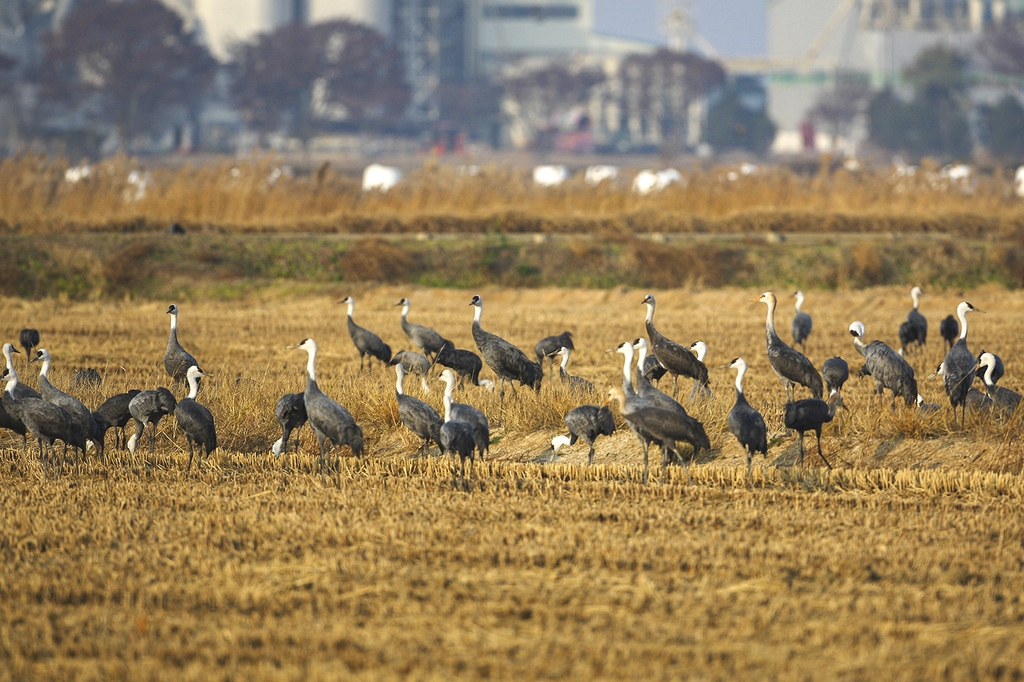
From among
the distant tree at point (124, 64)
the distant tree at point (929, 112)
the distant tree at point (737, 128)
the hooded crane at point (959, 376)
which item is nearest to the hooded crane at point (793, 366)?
the hooded crane at point (959, 376)

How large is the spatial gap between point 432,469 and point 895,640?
4971mm

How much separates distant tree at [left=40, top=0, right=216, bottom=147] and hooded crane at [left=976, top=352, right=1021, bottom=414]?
79.3 meters

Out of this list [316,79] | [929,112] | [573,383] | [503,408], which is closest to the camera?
[503,408]

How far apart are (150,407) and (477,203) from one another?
20.8 m

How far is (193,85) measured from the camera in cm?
9138

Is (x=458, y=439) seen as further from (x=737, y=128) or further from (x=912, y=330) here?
(x=737, y=128)

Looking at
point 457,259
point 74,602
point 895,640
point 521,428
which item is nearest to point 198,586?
point 74,602

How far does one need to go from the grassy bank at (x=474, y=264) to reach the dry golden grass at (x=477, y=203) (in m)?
3.00

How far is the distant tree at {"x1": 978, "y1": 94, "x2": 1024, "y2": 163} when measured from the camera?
3504 inches

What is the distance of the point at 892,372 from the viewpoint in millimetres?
12797

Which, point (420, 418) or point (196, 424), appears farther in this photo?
point (420, 418)

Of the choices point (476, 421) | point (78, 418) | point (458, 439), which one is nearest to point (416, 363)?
point (476, 421)

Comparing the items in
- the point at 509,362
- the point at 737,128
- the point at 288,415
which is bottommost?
the point at 737,128

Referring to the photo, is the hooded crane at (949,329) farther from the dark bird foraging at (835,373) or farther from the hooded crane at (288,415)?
the hooded crane at (288,415)
